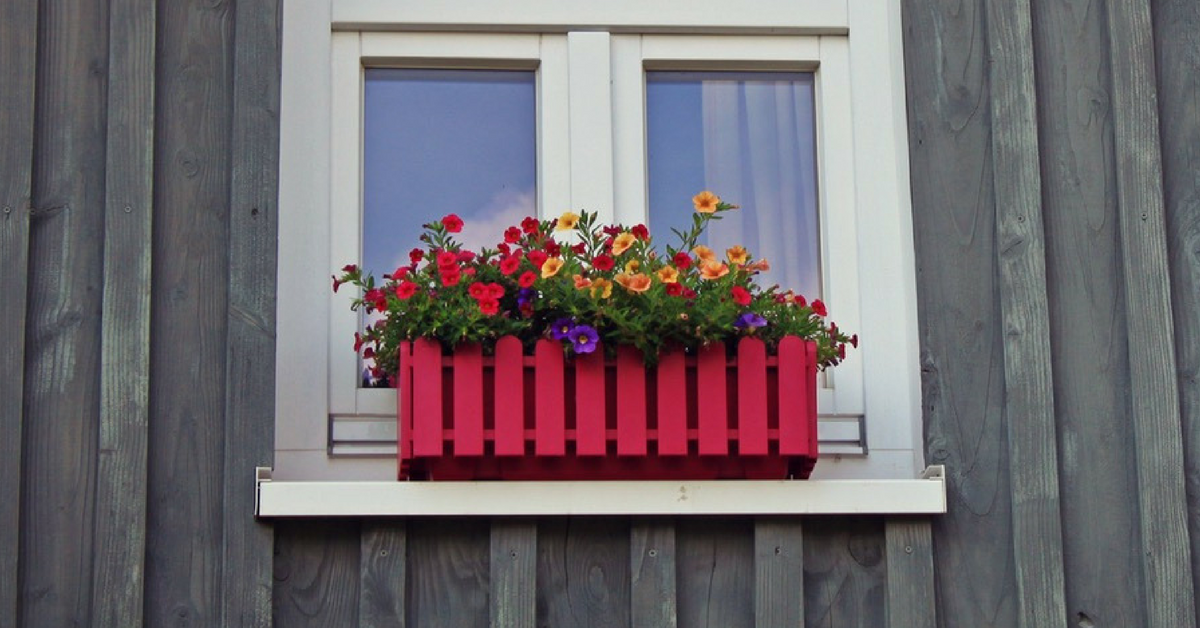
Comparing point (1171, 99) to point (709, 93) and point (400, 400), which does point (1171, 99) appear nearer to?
point (709, 93)

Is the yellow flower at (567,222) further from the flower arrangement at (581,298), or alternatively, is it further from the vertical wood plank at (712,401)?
the vertical wood plank at (712,401)

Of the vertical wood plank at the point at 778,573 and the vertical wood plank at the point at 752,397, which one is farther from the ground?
the vertical wood plank at the point at 752,397

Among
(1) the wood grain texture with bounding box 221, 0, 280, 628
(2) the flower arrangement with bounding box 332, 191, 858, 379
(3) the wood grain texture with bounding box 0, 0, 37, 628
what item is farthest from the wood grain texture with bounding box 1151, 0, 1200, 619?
(3) the wood grain texture with bounding box 0, 0, 37, 628

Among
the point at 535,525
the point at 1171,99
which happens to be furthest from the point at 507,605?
the point at 1171,99

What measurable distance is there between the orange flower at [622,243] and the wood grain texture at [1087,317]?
94cm

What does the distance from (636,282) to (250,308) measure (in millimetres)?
815

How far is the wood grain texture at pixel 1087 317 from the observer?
4242 millimetres

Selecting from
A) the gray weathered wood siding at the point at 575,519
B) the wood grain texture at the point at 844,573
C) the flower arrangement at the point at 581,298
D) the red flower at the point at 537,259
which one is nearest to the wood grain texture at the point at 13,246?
the gray weathered wood siding at the point at 575,519

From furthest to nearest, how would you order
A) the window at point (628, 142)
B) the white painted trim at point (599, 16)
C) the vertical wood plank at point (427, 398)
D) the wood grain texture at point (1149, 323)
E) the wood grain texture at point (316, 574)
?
1. the white painted trim at point (599, 16)
2. the window at point (628, 142)
3. the wood grain texture at point (1149, 323)
4. the wood grain texture at point (316, 574)
5. the vertical wood plank at point (427, 398)

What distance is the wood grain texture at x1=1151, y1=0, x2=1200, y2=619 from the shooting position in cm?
430

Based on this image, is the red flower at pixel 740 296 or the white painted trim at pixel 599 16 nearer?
the red flower at pixel 740 296

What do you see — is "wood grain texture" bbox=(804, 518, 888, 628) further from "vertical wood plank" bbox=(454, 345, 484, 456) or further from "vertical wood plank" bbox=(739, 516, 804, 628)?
"vertical wood plank" bbox=(454, 345, 484, 456)

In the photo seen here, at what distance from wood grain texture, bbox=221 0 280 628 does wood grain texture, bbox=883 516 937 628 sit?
50.4 inches

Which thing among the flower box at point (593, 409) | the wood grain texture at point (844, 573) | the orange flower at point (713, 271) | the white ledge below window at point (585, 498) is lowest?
the wood grain texture at point (844, 573)
